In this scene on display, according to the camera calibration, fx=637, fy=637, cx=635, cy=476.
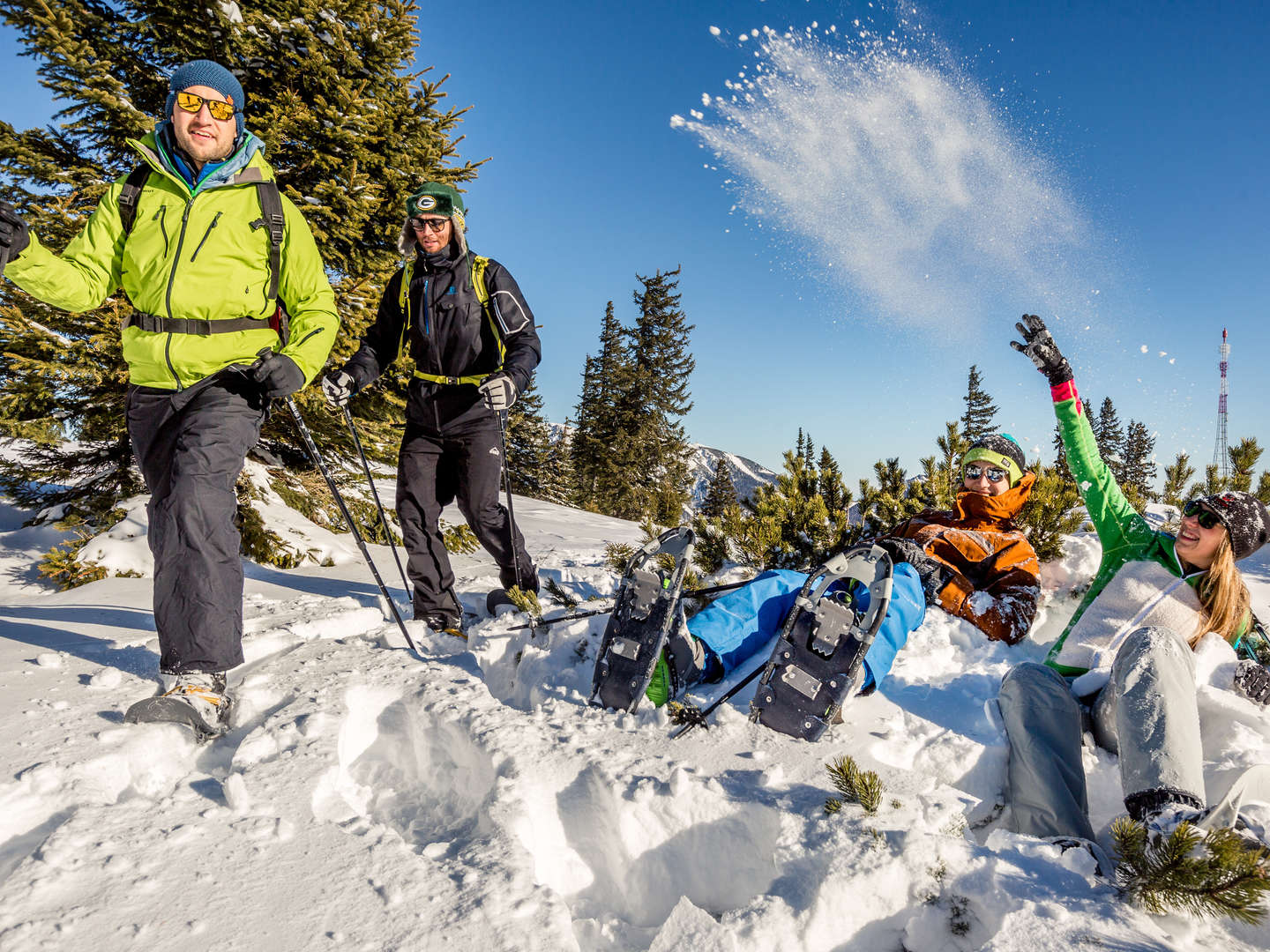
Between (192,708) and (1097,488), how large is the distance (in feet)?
13.8

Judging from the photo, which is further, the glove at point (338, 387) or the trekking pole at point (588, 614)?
the glove at point (338, 387)

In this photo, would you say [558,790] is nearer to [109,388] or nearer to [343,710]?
[343,710]

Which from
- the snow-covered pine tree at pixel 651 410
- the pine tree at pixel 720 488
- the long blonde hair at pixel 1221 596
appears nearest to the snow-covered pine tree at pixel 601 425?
the snow-covered pine tree at pixel 651 410

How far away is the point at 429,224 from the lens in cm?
348

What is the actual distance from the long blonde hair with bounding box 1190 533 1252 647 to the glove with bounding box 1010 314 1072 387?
1.35 meters

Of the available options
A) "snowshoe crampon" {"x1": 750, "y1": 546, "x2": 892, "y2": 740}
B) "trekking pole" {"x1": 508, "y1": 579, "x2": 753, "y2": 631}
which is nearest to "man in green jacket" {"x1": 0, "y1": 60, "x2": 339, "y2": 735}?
"trekking pole" {"x1": 508, "y1": 579, "x2": 753, "y2": 631}

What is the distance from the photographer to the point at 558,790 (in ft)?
6.43

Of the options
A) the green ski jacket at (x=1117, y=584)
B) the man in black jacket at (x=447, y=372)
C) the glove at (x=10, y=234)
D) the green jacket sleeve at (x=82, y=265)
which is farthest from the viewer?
the man in black jacket at (x=447, y=372)

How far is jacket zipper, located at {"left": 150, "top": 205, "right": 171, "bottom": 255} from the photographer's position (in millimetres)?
2475

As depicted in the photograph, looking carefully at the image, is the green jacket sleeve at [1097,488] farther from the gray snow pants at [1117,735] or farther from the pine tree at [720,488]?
the pine tree at [720,488]

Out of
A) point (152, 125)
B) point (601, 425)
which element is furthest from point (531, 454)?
point (152, 125)

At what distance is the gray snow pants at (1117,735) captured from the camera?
75.2 inches

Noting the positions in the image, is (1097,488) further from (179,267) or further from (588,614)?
(179,267)

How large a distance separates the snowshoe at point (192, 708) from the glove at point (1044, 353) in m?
4.33
